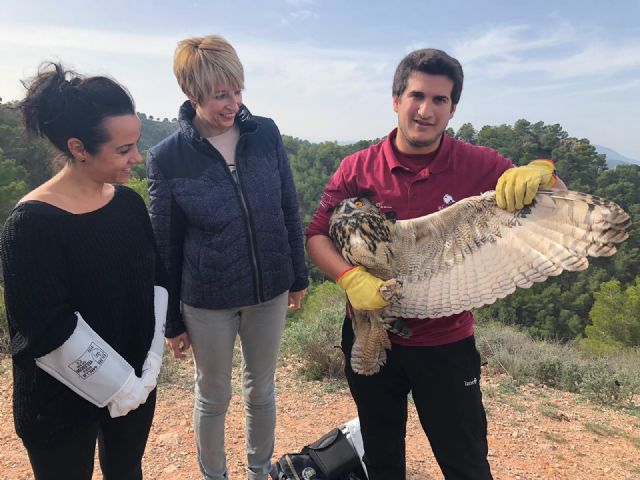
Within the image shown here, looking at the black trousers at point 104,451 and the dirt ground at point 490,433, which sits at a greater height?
the black trousers at point 104,451

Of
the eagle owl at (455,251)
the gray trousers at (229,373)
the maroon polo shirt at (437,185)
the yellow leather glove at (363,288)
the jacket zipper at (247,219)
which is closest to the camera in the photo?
the eagle owl at (455,251)

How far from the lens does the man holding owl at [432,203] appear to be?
5.89 feet

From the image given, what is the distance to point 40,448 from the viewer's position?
4.96 feet

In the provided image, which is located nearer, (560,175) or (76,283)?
(76,283)

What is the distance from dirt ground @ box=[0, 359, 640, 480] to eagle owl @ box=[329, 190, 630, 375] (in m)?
1.73

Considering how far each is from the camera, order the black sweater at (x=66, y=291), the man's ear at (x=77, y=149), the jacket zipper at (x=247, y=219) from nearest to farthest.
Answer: the black sweater at (x=66, y=291)
the man's ear at (x=77, y=149)
the jacket zipper at (x=247, y=219)

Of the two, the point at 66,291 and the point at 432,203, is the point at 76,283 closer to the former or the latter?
the point at 66,291

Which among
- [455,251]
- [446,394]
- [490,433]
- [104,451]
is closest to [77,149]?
[104,451]

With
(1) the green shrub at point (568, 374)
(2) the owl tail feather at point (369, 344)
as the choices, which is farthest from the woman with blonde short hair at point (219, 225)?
(1) the green shrub at point (568, 374)

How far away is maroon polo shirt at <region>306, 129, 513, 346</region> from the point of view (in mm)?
1864

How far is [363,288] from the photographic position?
1.75 meters

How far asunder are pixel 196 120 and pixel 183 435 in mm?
2545

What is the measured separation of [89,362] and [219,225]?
0.77 m

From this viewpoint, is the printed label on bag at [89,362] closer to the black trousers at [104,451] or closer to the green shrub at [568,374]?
the black trousers at [104,451]
